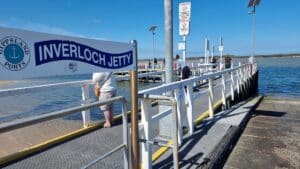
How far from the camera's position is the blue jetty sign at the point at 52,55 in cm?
180

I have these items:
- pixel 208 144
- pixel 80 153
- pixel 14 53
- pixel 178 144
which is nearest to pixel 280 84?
pixel 208 144

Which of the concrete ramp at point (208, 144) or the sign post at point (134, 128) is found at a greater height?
the sign post at point (134, 128)

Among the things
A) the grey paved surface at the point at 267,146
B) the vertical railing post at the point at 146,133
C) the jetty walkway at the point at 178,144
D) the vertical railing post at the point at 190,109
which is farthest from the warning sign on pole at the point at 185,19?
the vertical railing post at the point at 146,133

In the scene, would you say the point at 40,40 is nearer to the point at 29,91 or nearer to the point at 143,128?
the point at 143,128

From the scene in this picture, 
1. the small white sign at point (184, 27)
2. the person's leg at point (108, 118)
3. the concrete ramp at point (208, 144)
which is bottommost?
the concrete ramp at point (208, 144)

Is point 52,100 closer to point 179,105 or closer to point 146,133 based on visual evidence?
point 179,105

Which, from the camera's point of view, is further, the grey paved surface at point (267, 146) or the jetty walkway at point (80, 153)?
the grey paved surface at point (267, 146)

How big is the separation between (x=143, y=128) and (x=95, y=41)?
1459 mm

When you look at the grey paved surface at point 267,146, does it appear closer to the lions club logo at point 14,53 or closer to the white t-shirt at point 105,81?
the white t-shirt at point 105,81

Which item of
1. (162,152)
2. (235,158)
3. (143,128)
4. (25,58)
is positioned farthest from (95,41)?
(235,158)

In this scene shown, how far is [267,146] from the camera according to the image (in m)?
5.42

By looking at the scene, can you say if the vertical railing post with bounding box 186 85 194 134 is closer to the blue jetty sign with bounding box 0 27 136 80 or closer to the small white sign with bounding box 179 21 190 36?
the blue jetty sign with bounding box 0 27 136 80

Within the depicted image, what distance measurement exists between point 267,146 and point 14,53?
506 cm

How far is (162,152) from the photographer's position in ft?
13.6
